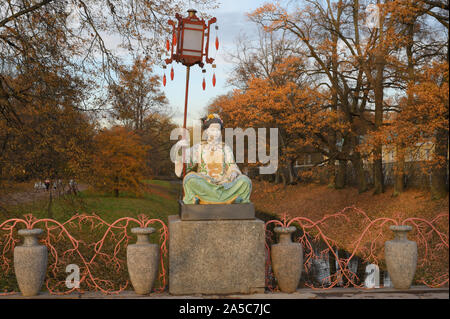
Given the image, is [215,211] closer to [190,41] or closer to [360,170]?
[190,41]

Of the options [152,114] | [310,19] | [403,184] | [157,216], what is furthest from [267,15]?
[152,114]

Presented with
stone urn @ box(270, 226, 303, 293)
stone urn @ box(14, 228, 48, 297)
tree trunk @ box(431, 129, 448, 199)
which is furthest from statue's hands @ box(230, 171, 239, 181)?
tree trunk @ box(431, 129, 448, 199)

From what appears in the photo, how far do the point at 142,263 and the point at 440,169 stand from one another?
1057 cm

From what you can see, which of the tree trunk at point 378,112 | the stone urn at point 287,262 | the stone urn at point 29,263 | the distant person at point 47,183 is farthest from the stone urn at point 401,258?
the tree trunk at point 378,112

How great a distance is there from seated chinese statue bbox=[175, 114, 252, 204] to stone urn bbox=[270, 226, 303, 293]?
71 cm

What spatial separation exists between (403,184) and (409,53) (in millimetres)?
4766

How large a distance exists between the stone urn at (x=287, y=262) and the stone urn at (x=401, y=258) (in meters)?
1.17

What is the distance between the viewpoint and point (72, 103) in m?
9.59

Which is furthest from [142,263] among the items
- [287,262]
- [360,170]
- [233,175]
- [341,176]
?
[341,176]

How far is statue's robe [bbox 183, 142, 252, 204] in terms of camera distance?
5.46 metres

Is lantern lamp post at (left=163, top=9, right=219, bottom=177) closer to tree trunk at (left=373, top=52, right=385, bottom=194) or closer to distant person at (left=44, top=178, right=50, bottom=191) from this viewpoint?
distant person at (left=44, top=178, right=50, bottom=191)

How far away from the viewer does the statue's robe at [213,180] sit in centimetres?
546

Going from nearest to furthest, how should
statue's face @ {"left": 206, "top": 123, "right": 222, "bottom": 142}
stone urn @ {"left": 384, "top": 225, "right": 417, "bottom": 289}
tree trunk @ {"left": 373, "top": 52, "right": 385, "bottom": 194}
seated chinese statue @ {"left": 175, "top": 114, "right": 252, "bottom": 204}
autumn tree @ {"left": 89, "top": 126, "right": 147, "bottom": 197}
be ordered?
1. stone urn @ {"left": 384, "top": 225, "right": 417, "bottom": 289}
2. seated chinese statue @ {"left": 175, "top": 114, "right": 252, "bottom": 204}
3. statue's face @ {"left": 206, "top": 123, "right": 222, "bottom": 142}
4. tree trunk @ {"left": 373, "top": 52, "right": 385, "bottom": 194}
5. autumn tree @ {"left": 89, "top": 126, "right": 147, "bottom": 197}

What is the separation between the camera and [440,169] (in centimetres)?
1268
